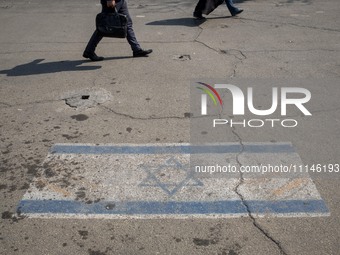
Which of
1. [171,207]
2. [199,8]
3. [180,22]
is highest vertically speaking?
[199,8]

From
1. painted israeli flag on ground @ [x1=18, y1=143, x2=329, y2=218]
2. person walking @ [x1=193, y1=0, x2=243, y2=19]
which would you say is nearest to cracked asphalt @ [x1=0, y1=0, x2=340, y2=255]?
painted israeli flag on ground @ [x1=18, y1=143, x2=329, y2=218]

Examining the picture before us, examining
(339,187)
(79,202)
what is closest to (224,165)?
(339,187)

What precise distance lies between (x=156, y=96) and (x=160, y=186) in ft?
7.61

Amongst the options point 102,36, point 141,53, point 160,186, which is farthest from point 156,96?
point 160,186

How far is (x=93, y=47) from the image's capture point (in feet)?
24.3

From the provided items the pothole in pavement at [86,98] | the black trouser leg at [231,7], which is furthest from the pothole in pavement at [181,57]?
the black trouser leg at [231,7]

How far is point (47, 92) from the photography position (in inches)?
249

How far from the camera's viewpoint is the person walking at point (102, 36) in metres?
6.94

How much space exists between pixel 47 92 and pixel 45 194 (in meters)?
2.76

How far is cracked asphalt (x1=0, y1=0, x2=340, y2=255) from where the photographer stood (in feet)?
11.3

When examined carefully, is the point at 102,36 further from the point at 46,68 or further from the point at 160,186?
the point at 160,186

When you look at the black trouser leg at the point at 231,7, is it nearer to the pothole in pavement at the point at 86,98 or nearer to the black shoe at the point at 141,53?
the black shoe at the point at 141,53

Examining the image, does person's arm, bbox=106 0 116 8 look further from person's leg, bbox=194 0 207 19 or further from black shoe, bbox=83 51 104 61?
person's leg, bbox=194 0 207 19

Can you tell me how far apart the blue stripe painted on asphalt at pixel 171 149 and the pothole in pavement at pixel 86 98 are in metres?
1.20
